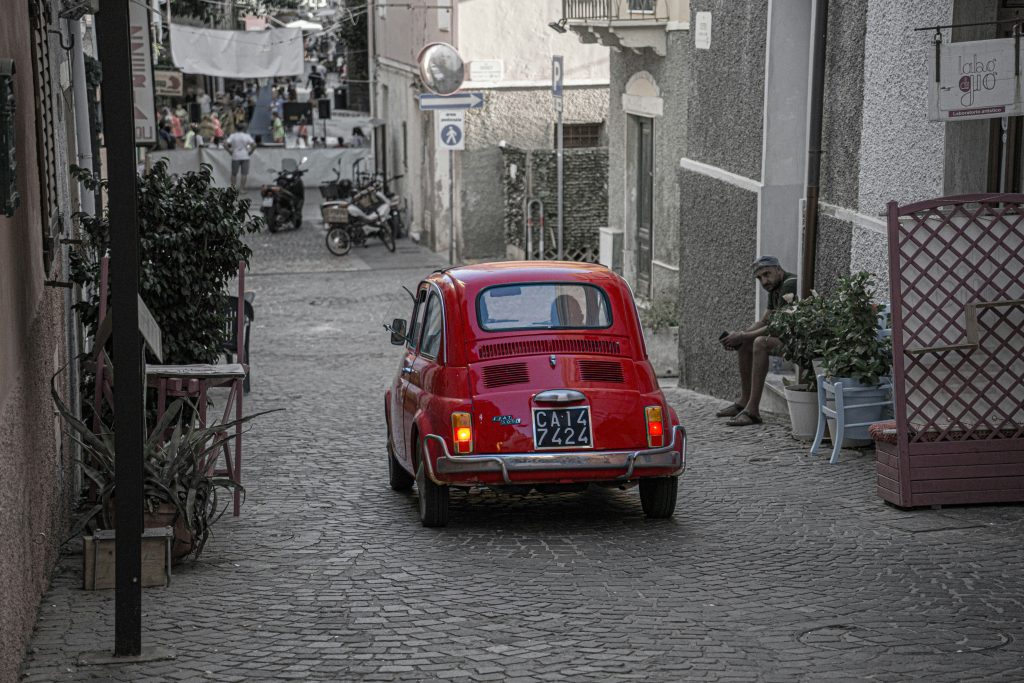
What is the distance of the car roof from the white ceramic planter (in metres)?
2.76

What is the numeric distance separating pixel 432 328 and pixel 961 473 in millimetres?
3564

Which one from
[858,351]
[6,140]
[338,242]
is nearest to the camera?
[6,140]

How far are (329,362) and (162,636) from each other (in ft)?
38.9

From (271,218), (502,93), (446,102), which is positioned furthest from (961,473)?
(271,218)

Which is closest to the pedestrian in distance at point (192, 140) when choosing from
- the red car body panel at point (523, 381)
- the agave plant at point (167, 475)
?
the red car body panel at point (523, 381)

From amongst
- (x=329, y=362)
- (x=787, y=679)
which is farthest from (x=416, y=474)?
(x=329, y=362)

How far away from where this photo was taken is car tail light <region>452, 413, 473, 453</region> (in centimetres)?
947

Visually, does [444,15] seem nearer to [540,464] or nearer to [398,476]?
[398,476]

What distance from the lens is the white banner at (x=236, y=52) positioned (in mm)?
36594

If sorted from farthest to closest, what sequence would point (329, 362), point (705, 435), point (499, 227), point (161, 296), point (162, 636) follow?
point (499, 227)
point (329, 362)
point (705, 435)
point (161, 296)
point (162, 636)

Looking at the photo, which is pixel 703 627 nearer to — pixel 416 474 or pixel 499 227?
pixel 416 474

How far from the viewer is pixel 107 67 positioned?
22.7 ft

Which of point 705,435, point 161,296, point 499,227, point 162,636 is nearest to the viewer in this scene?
Answer: point 162,636

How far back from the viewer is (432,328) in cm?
1054
